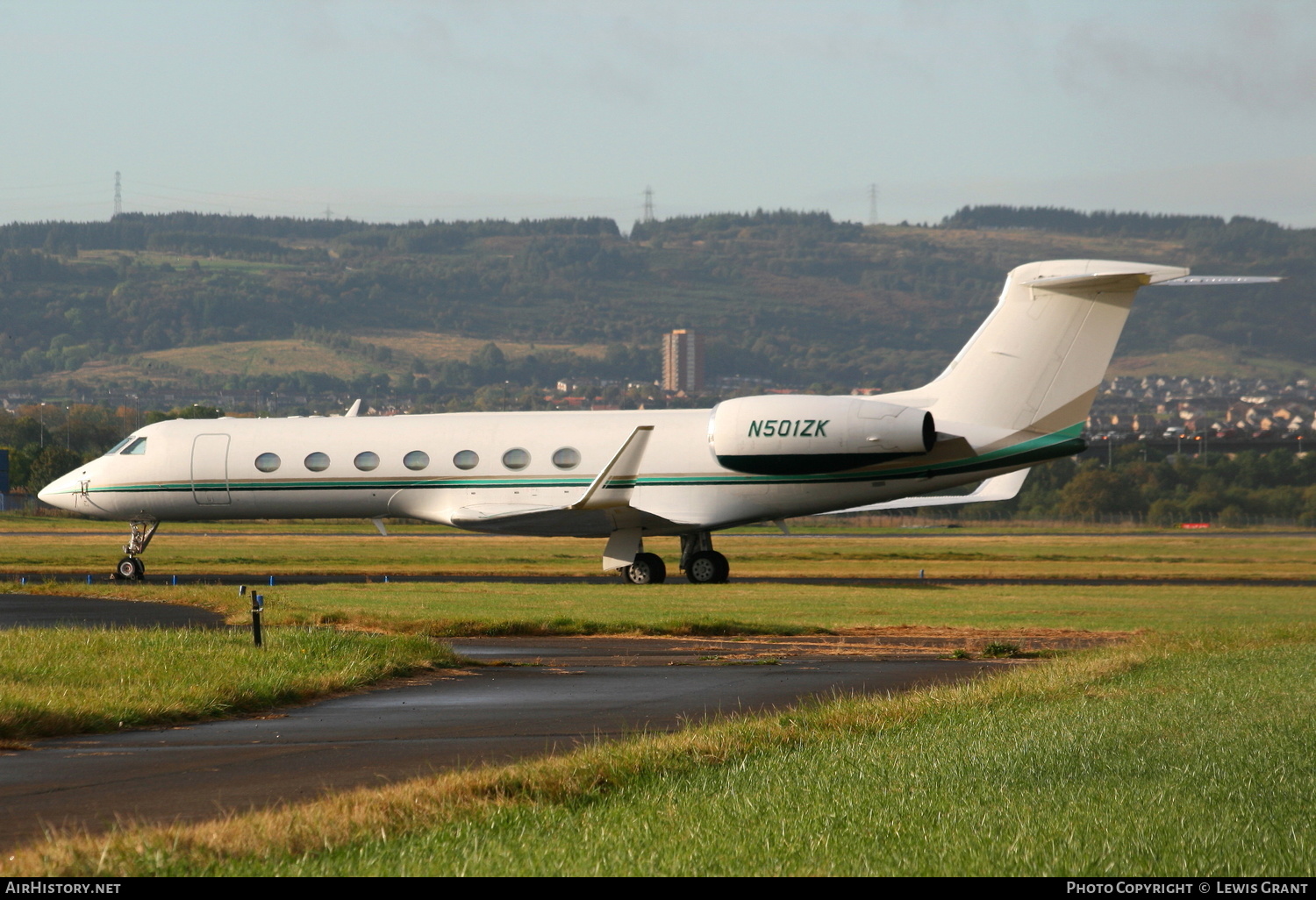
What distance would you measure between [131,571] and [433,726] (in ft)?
76.8

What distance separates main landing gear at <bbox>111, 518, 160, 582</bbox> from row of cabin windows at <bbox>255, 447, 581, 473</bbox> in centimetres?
330

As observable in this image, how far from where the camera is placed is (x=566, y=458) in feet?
102

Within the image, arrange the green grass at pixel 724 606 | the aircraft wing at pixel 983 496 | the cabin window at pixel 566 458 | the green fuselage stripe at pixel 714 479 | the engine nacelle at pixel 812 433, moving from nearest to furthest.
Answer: the green grass at pixel 724 606, the engine nacelle at pixel 812 433, the green fuselage stripe at pixel 714 479, the cabin window at pixel 566 458, the aircraft wing at pixel 983 496

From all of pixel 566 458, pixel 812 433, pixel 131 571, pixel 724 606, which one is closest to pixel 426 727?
pixel 724 606

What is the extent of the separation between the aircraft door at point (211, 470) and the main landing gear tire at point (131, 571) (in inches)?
77.9

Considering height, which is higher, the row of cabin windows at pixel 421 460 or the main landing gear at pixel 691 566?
the row of cabin windows at pixel 421 460

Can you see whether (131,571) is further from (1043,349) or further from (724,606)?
(1043,349)

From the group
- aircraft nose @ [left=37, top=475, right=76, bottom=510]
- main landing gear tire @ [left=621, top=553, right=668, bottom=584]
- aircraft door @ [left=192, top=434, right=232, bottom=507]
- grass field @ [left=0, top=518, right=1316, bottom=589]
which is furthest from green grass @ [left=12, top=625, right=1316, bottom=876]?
grass field @ [left=0, top=518, right=1316, bottom=589]

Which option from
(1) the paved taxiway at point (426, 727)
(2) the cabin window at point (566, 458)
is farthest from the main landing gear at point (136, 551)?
(1) the paved taxiway at point (426, 727)

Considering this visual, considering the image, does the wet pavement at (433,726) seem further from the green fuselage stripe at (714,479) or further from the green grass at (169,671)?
the green fuselage stripe at (714,479)

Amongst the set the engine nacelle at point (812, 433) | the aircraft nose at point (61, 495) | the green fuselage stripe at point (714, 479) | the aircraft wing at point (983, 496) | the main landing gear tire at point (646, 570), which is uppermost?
the engine nacelle at point (812, 433)

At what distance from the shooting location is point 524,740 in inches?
440

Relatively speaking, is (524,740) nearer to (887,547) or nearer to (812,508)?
(812,508)

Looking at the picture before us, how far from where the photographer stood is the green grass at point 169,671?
1197cm
